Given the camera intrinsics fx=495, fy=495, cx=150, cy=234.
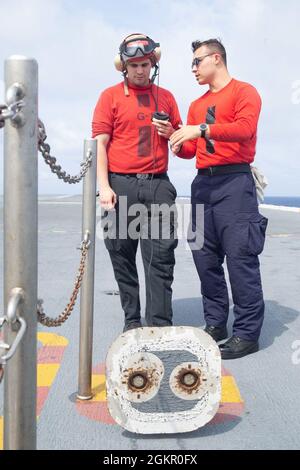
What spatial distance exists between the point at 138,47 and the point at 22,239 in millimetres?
1949

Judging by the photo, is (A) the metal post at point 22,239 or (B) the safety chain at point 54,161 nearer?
(A) the metal post at point 22,239

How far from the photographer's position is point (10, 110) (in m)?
1.14

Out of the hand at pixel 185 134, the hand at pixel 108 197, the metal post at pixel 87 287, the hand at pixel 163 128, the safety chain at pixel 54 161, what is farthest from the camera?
the hand at pixel 108 197

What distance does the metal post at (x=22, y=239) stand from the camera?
120 centimetres

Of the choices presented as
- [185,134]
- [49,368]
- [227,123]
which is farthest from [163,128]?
[49,368]

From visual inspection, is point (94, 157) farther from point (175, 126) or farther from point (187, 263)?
point (187, 263)

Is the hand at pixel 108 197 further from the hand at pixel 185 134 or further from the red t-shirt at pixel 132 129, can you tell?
the hand at pixel 185 134

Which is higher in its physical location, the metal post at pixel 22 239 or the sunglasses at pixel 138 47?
the sunglasses at pixel 138 47

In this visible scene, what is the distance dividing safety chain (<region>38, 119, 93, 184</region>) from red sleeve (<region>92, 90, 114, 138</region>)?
78cm

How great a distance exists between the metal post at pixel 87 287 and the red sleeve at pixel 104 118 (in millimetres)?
741

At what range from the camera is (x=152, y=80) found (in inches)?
119

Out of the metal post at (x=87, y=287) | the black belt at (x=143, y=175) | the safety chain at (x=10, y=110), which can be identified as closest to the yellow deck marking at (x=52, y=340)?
the metal post at (x=87, y=287)
